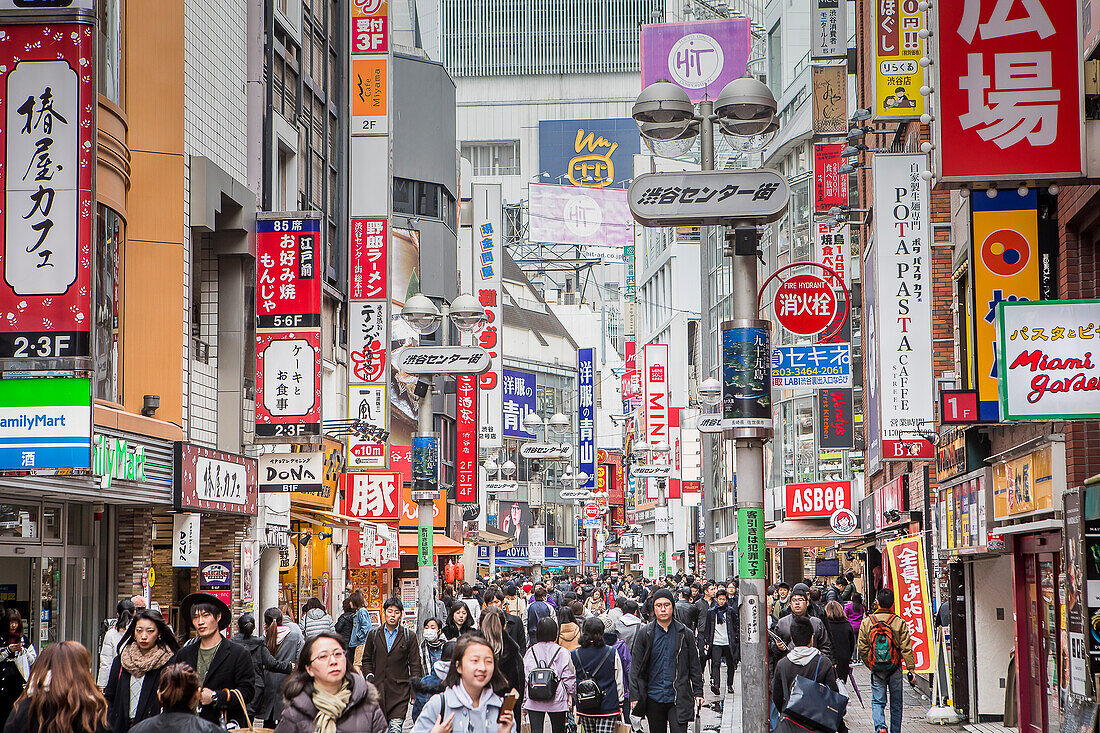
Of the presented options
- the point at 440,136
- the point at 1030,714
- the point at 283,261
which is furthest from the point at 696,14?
the point at 1030,714

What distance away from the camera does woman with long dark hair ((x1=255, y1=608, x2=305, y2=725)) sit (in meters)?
11.8

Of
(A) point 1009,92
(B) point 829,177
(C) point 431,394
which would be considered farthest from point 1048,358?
(B) point 829,177

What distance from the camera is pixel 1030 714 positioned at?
1557 cm

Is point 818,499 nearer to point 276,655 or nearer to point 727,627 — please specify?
point 727,627

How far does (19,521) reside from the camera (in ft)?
50.7

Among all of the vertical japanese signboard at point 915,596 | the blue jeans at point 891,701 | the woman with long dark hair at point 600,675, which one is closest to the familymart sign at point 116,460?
the woman with long dark hair at point 600,675

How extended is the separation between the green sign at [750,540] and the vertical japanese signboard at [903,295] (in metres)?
7.06

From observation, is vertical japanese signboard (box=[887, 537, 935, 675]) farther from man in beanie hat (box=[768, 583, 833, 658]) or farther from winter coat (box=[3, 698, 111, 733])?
winter coat (box=[3, 698, 111, 733])

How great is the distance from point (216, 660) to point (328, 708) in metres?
2.59

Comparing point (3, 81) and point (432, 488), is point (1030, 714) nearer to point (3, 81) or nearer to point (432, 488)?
point (432, 488)

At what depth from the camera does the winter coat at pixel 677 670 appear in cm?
1253

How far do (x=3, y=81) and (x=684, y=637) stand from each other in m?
8.03

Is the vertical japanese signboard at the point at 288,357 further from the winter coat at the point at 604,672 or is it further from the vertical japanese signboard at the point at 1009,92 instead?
the vertical japanese signboard at the point at 1009,92

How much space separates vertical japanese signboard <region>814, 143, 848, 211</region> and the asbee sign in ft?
71.2
